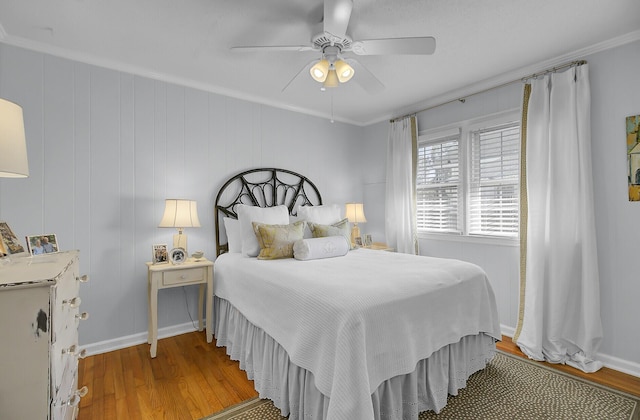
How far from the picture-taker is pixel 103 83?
2.76 metres

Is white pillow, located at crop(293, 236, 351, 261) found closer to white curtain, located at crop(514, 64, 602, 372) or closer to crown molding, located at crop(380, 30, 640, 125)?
white curtain, located at crop(514, 64, 602, 372)

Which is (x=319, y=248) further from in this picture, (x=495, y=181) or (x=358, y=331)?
(x=495, y=181)

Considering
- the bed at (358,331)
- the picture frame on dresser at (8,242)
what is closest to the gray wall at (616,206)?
the bed at (358,331)

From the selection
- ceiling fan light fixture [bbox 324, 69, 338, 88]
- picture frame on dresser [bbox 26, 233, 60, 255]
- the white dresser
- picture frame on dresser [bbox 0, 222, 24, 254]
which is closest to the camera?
the white dresser

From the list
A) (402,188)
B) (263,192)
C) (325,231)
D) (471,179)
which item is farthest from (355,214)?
(471,179)

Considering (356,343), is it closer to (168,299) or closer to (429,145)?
(168,299)

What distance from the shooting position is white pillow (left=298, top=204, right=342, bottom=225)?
3527 mm

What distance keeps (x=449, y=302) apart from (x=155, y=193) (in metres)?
2.71

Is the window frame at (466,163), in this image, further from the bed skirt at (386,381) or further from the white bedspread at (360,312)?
the bed skirt at (386,381)

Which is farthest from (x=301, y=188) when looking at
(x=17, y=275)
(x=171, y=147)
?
(x=17, y=275)

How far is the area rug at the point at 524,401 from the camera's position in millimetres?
1886

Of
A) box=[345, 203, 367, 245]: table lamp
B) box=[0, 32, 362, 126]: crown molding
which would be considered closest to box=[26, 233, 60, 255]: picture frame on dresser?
box=[0, 32, 362, 126]: crown molding

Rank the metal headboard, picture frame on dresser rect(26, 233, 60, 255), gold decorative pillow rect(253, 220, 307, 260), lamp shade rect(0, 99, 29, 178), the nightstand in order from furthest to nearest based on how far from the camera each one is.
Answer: the metal headboard, gold decorative pillow rect(253, 220, 307, 260), the nightstand, picture frame on dresser rect(26, 233, 60, 255), lamp shade rect(0, 99, 29, 178)

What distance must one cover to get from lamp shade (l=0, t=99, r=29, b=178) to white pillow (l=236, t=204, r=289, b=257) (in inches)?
72.4
